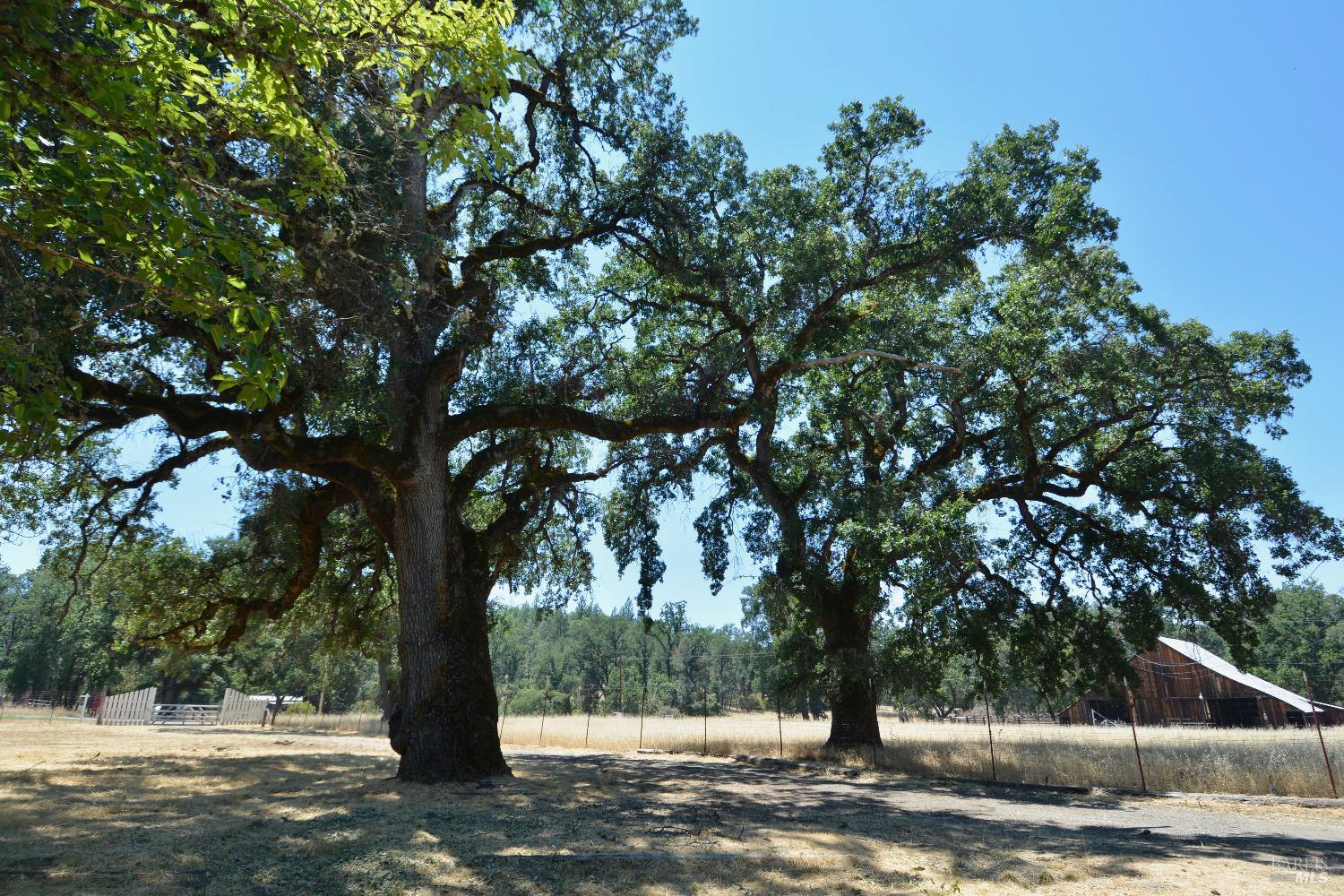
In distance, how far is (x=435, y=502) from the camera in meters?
11.2

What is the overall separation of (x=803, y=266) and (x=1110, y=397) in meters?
7.01

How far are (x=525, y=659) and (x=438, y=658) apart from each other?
113 m

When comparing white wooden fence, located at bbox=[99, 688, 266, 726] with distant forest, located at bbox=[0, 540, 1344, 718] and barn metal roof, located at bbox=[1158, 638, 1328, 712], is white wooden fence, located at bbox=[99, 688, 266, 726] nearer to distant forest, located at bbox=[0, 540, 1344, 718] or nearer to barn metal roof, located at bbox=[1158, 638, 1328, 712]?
distant forest, located at bbox=[0, 540, 1344, 718]

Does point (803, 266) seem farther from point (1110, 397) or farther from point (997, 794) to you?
point (997, 794)

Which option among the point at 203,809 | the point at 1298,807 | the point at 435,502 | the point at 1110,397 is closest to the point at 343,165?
the point at 435,502

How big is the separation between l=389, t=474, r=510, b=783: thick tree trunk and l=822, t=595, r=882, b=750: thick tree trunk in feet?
29.7

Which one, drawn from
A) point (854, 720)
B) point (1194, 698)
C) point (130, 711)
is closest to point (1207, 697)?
point (1194, 698)

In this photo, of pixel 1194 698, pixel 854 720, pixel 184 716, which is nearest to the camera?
pixel 854 720

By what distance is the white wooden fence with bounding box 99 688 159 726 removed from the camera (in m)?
35.2

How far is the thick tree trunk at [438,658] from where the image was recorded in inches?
408

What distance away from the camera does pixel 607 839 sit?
6.86m

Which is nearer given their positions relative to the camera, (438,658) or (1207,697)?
(438,658)

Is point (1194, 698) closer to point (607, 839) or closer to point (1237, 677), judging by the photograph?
point (1237, 677)

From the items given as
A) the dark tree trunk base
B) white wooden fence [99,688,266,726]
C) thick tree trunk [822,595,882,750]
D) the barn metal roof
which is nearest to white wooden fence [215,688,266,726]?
white wooden fence [99,688,266,726]
